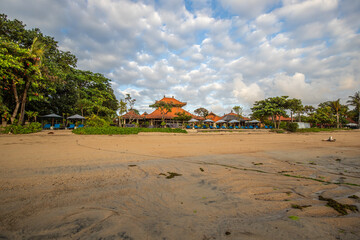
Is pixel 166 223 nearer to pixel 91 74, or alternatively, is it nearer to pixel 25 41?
pixel 25 41

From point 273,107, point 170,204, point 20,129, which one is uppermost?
point 273,107

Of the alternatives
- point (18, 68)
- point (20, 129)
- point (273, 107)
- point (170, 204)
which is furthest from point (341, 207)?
point (273, 107)

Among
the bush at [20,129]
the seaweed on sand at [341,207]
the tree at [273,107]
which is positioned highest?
the tree at [273,107]

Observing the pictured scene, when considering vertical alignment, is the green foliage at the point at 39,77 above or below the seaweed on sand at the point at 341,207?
above

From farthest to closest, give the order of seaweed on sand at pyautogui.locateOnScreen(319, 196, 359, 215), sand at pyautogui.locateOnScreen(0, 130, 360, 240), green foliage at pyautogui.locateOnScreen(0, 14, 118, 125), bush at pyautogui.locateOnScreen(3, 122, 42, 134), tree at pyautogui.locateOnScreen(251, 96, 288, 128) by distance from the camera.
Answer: tree at pyautogui.locateOnScreen(251, 96, 288, 128) → green foliage at pyautogui.locateOnScreen(0, 14, 118, 125) → bush at pyautogui.locateOnScreen(3, 122, 42, 134) → seaweed on sand at pyautogui.locateOnScreen(319, 196, 359, 215) → sand at pyautogui.locateOnScreen(0, 130, 360, 240)

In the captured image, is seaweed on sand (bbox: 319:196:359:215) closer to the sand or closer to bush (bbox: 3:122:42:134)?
the sand

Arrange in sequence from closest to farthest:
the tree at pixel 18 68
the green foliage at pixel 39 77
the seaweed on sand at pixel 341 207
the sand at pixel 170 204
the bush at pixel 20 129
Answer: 1. the sand at pixel 170 204
2. the seaweed on sand at pixel 341 207
3. the tree at pixel 18 68
4. the bush at pixel 20 129
5. the green foliage at pixel 39 77

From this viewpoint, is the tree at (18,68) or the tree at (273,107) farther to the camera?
the tree at (273,107)

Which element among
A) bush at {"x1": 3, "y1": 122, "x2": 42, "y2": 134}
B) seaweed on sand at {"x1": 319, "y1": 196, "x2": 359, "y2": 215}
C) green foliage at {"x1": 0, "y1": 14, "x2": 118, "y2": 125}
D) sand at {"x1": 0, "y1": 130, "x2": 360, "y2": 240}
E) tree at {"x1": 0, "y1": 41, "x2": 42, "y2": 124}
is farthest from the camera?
green foliage at {"x1": 0, "y1": 14, "x2": 118, "y2": 125}

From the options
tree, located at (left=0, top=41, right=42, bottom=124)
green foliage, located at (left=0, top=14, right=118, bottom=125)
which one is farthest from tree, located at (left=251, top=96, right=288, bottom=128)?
tree, located at (left=0, top=41, right=42, bottom=124)

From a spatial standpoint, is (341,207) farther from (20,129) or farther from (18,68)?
(18,68)

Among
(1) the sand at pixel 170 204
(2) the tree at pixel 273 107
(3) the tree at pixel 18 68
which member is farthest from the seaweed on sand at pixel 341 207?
(2) the tree at pixel 273 107

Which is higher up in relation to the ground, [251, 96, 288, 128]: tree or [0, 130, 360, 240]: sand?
[251, 96, 288, 128]: tree

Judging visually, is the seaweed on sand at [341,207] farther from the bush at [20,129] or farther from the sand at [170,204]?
the bush at [20,129]
